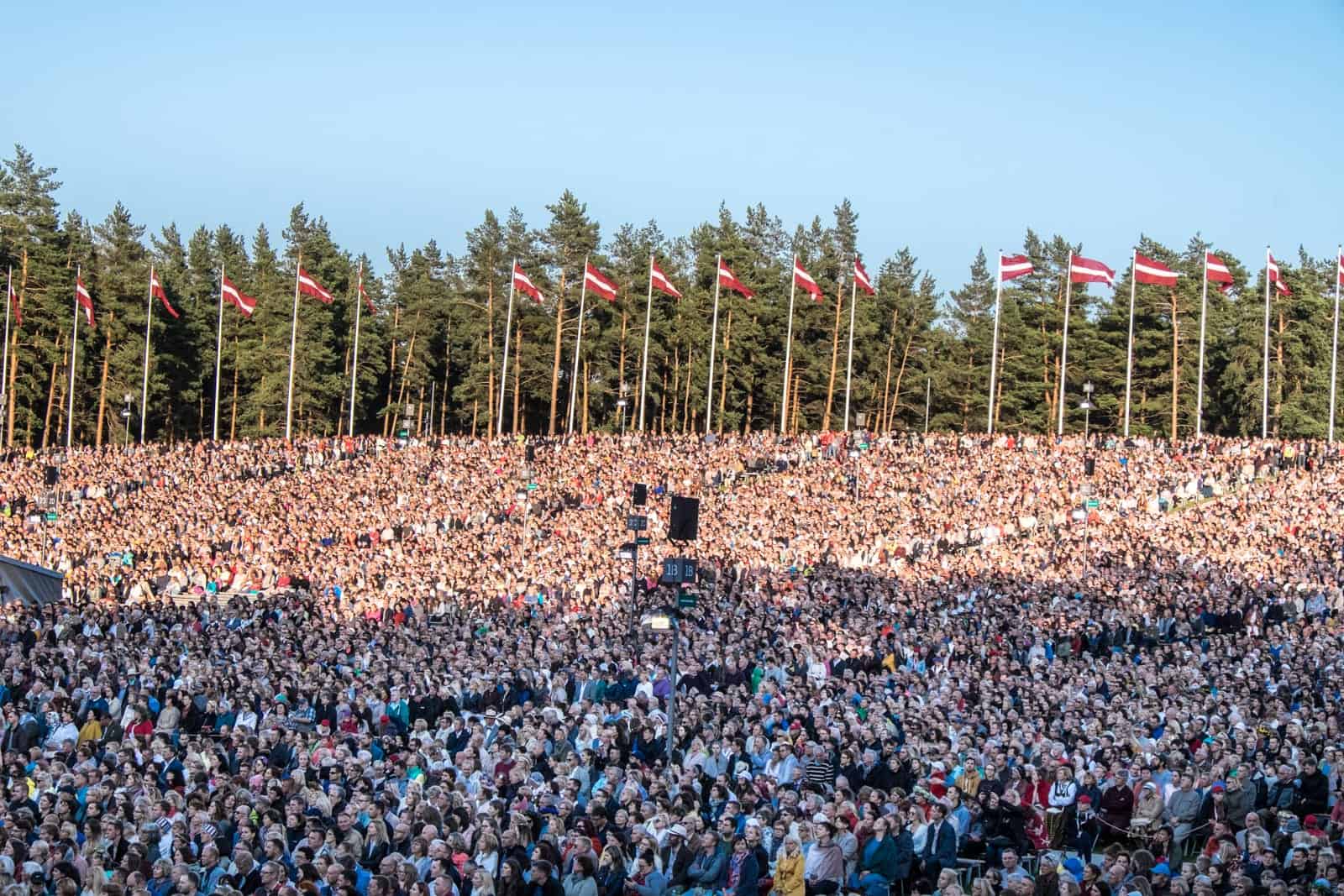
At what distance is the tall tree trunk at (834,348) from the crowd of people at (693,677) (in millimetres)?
25742

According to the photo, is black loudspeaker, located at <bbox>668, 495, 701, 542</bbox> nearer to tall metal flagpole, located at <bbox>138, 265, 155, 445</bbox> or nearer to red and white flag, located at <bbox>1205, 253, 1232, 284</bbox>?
red and white flag, located at <bbox>1205, 253, 1232, 284</bbox>

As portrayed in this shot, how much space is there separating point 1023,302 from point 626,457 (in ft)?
115

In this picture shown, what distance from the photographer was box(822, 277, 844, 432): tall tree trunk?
76812 millimetres

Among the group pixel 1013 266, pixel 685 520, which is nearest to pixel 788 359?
pixel 1013 266

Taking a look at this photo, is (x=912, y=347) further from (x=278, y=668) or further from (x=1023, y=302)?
(x=278, y=668)

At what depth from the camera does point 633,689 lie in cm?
2283

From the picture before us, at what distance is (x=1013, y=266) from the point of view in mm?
50281

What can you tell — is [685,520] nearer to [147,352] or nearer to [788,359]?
[788,359]

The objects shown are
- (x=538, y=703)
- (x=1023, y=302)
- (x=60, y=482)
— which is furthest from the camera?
(x=1023, y=302)

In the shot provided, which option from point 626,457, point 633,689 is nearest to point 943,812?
point 633,689

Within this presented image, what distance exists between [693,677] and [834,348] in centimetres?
5495

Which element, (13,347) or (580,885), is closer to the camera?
(580,885)

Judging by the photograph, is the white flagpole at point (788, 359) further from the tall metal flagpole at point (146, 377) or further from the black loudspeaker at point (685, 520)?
the black loudspeaker at point (685, 520)

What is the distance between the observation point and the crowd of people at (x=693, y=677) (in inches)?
518
